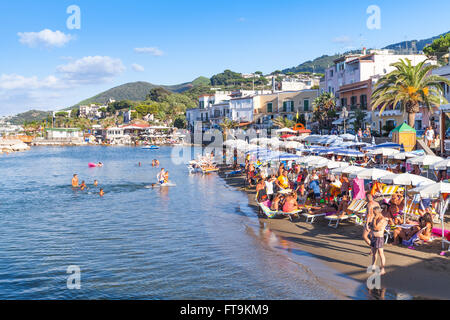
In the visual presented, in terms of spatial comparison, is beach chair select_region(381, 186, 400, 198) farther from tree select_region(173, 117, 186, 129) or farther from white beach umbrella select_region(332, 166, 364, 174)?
tree select_region(173, 117, 186, 129)

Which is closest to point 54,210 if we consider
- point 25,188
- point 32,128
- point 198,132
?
point 25,188

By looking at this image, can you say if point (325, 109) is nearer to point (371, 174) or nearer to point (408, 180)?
point (371, 174)

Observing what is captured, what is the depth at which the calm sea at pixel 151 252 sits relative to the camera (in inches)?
386

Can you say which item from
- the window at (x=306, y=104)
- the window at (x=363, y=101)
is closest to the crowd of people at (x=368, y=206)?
the window at (x=363, y=101)

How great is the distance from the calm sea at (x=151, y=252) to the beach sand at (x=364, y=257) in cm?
61

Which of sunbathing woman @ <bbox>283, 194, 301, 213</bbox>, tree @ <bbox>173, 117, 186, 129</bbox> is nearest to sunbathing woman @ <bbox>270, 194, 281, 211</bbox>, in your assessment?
sunbathing woman @ <bbox>283, 194, 301, 213</bbox>

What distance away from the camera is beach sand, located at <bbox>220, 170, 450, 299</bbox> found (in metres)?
9.00

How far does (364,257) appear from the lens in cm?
1099

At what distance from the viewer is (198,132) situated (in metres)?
91.6

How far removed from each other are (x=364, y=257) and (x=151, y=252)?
19.7 ft

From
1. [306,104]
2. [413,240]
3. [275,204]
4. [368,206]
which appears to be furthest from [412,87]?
[306,104]

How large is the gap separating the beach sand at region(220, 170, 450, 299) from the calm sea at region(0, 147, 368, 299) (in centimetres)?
61

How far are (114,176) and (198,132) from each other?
185ft
